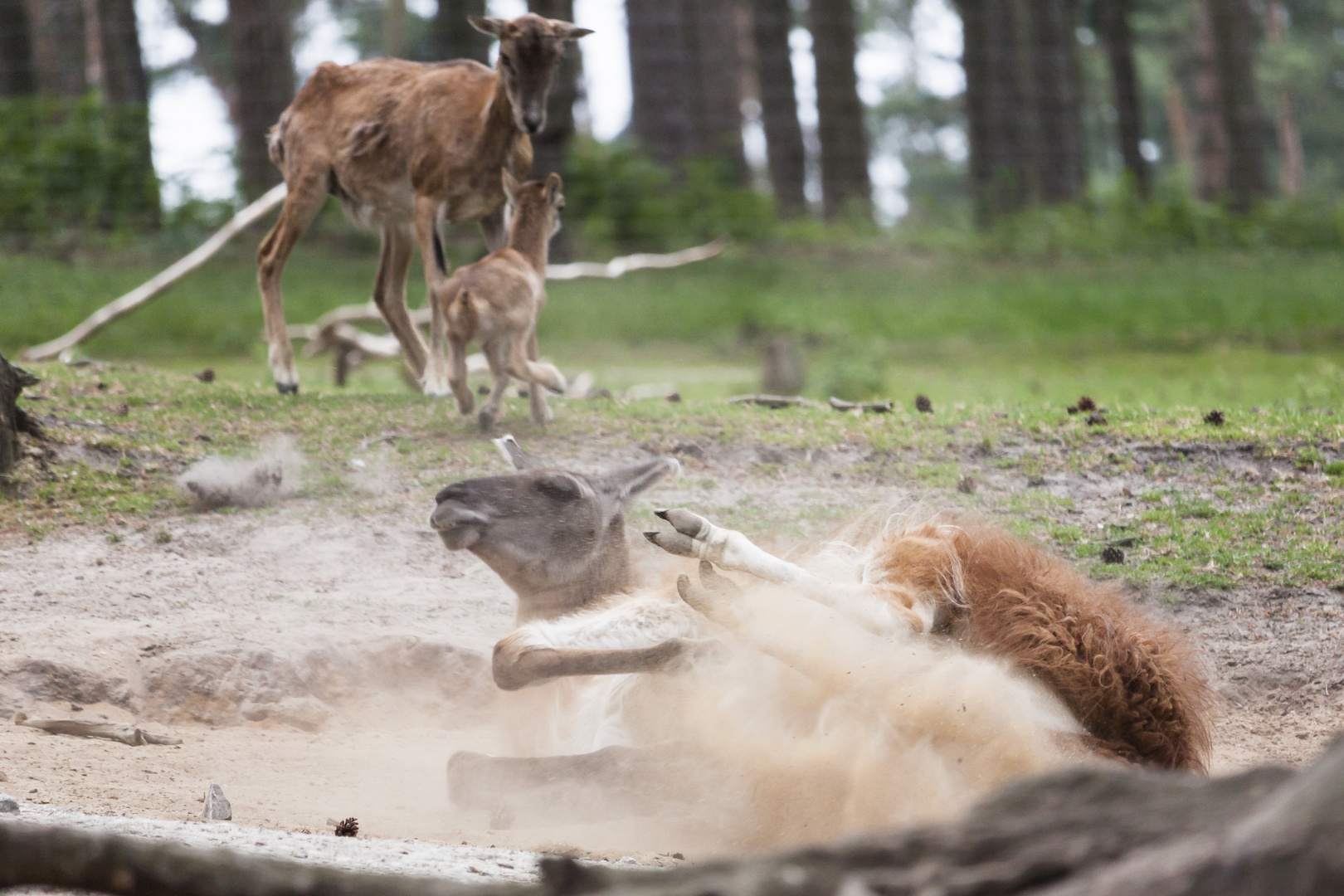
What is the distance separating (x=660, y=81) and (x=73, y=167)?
25.5 feet

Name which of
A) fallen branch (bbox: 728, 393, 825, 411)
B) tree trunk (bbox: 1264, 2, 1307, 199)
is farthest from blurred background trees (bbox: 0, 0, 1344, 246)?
tree trunk (bbox: 1264, 2, 1307, 199)

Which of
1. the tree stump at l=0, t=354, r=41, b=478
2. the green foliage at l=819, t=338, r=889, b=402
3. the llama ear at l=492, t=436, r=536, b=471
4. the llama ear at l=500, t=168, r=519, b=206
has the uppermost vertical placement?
the llama ear at l=500, t=168, r=519, b=206

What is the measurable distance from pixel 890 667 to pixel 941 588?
39cm

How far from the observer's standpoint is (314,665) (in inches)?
178

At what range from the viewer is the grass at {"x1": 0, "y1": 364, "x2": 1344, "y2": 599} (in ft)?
16.0

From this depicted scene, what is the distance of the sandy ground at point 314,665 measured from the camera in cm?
361

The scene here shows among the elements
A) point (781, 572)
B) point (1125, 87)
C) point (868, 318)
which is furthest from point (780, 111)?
point (781, 572)

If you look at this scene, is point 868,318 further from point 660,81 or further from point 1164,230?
point 660,81

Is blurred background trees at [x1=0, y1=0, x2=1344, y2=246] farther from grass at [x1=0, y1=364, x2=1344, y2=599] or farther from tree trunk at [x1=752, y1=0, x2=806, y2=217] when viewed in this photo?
grass at [x1=0, y1=364, x2=1344, y2=599]

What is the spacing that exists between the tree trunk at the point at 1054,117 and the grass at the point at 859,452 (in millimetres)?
11391

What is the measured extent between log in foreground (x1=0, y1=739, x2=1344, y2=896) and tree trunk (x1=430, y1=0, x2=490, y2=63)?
12.9m

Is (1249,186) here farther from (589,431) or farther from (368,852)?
(368,852)

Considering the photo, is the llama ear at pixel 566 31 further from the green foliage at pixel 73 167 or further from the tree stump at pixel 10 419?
the green foliage at pixel 73 167

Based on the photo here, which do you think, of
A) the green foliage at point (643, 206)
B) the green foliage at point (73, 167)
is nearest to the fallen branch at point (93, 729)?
the green foliage at point (73, 167)
